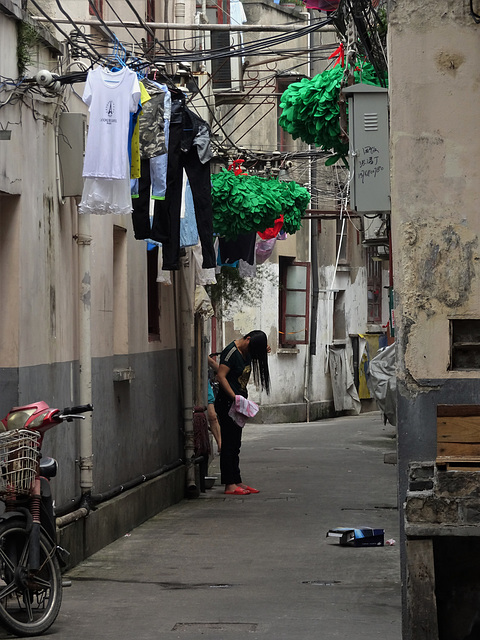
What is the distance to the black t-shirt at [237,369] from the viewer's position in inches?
614

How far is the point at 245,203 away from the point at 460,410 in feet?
26.1

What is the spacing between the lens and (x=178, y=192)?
11.5 metres

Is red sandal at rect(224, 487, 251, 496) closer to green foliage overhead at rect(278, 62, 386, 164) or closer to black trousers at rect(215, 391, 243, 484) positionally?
black trousers at rect(215, 391, 243, 484)

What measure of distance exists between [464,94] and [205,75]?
1064cm

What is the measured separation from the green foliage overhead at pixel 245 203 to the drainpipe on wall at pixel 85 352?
3.44 meters

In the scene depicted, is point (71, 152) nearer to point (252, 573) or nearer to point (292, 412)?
point (252, 573)

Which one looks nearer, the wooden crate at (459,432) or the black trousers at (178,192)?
the wooden crate at (459,432)

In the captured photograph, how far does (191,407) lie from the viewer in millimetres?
15945

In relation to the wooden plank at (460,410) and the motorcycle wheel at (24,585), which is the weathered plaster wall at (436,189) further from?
the motorcycle wheel at (24,585)

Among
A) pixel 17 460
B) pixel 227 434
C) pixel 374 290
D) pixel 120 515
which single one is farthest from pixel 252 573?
pixel 374 290

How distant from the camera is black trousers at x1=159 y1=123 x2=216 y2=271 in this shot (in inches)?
449

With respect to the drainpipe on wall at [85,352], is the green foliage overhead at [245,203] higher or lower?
higher

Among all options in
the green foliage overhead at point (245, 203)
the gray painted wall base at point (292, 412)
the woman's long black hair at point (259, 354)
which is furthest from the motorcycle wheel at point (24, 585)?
the gray painted wall base at point (292, 412)

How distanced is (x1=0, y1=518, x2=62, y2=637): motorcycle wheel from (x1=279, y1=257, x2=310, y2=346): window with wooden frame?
23981 millimetres
